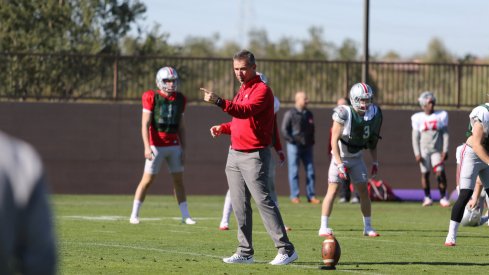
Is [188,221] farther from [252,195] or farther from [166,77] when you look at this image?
[252,195]

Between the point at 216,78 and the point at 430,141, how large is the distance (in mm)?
6539

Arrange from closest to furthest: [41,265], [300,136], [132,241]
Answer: [41,265] → [132,241] → [300,136]

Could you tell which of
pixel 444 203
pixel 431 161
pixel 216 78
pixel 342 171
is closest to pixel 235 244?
pixel 342 171

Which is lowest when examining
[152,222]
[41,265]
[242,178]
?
[152,222]

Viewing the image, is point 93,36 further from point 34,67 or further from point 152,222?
point 152,222

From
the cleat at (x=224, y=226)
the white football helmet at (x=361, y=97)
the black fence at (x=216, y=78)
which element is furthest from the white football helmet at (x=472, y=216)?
the black fence at (x=216, y=78)

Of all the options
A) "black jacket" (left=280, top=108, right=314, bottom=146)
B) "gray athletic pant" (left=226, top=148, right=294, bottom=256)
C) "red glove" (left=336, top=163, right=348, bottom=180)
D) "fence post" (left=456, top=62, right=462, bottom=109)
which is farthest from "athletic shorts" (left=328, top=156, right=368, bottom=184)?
"fence post" (left=456, top=62, right=462, bottom=109)

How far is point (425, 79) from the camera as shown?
2753 centimetres

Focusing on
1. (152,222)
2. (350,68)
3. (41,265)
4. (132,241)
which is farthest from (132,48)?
(41,265)

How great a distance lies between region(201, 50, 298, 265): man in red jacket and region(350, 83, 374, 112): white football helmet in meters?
2.83

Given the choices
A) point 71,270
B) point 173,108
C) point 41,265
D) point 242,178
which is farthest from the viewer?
point 173,108

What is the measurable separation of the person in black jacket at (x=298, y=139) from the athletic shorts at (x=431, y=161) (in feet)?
7.69

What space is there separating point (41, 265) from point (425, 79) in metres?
25.1

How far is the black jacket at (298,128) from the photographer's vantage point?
23203mm
